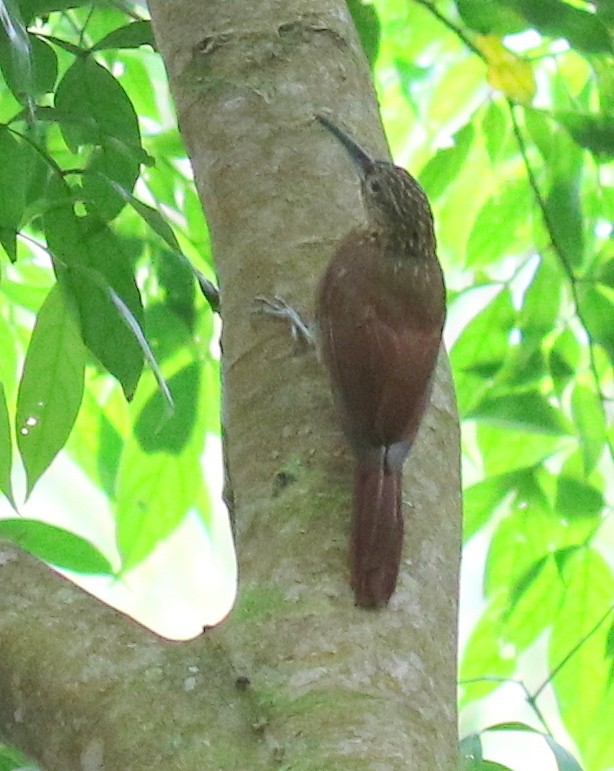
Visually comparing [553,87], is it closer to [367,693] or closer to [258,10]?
[258,10]

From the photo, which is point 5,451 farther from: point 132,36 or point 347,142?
point 132,36

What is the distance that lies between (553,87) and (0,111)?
89 centimetres

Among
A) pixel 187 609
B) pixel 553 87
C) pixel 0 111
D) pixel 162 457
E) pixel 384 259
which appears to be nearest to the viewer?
pixel 384 259

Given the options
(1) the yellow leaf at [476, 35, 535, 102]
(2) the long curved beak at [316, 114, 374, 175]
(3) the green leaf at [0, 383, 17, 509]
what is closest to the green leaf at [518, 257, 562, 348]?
(1) the yellow leaf at [476, 35, 535, 102]

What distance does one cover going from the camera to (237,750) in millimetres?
831

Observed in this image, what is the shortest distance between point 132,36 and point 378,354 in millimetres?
532

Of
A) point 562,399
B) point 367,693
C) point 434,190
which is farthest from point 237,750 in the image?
point 434,190

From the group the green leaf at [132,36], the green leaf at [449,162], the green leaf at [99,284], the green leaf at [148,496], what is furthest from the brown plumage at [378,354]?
the green leaf at [148,496]

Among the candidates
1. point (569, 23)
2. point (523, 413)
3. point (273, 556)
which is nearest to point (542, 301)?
point (523, 413)

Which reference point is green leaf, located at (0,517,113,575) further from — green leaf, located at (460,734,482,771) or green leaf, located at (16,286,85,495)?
green leaf, located at (460,734,482,771)

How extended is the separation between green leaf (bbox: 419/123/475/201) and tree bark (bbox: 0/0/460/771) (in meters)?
0.38

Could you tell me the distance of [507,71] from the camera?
1.71 metres

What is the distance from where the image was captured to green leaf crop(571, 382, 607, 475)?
1.69 m

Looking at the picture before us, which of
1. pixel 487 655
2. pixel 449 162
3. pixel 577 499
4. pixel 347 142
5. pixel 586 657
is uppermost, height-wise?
pixel 347 142
